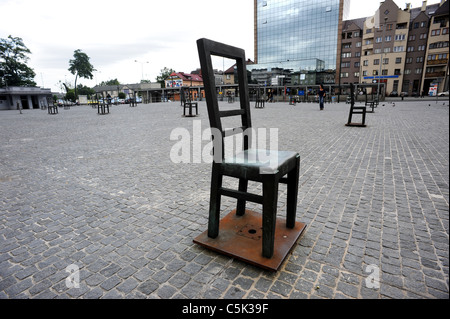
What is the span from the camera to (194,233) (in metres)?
2.47

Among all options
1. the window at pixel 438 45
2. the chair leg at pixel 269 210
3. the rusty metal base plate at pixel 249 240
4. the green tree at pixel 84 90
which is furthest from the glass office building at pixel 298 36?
the green tree at pixel 84 90

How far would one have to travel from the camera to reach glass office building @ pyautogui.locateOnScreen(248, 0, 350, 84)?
202 ft

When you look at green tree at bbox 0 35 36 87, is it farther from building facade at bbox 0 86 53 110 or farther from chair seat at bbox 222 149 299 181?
chair seat at bbox 222 149 299 181

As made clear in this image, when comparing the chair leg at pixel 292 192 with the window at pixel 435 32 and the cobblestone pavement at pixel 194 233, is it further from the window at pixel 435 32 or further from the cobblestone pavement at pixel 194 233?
the window at pixel 435 32

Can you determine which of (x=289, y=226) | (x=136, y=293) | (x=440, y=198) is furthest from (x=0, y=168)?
(x=440, y=198)

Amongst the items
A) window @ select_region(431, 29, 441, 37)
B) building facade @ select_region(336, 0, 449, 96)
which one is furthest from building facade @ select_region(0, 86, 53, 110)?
window @ select_region(431, 29, 441, 37)

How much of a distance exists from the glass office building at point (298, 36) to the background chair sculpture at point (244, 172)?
63.2 m

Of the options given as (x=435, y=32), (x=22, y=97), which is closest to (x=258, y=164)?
(x=22, y=97)

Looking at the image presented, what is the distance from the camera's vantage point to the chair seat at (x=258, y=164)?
180 centimetres

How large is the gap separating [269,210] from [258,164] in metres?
0.34

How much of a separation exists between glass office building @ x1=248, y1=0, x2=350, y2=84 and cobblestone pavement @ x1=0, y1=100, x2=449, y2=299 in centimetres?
6167

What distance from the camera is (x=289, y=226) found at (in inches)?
94.8

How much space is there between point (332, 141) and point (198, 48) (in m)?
5.89
